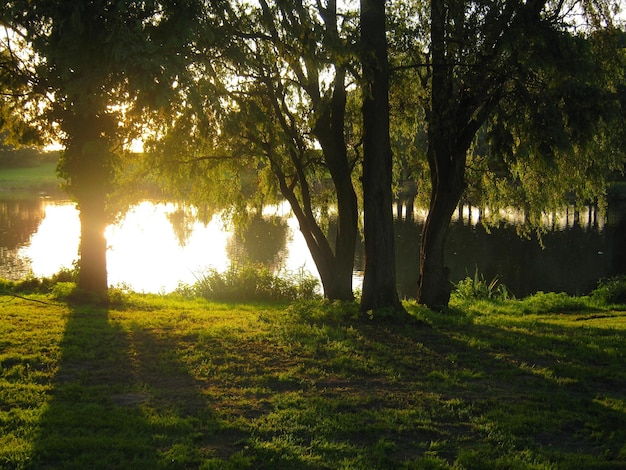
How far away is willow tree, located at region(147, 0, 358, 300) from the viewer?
9.55 metres

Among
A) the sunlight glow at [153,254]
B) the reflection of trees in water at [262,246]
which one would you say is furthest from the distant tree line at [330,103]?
the reflection of trees in water at [262,246]

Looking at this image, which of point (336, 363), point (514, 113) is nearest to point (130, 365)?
point (336, 363)

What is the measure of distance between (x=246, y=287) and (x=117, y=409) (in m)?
13.1

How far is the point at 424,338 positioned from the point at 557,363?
6.47ft

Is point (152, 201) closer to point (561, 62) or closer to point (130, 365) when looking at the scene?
point (130, 365)

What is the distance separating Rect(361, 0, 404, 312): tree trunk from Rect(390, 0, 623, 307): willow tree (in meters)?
1.39

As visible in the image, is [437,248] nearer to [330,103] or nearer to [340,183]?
[340,183]

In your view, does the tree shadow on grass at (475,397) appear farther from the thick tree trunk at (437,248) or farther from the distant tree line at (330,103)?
the thick tree trunk at (437,248)

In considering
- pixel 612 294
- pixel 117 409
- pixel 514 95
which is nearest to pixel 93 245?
pixel 117 409

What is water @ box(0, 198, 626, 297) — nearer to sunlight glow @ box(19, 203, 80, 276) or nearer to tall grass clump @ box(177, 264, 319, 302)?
sunlight glow @ box(19, 203, 80, 276)

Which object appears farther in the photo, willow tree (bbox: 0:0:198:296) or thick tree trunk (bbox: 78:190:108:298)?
thick tree trunk (bbox: 78:190:108:298)

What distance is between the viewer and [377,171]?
1079 centimetres

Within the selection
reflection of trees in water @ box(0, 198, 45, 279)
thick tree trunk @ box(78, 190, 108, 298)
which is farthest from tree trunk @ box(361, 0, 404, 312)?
reflection of trees in water @ box(0, 198, 45, 279)

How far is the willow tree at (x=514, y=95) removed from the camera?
10.2m
